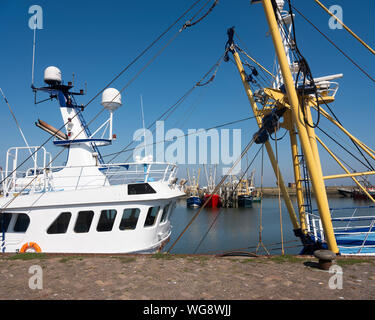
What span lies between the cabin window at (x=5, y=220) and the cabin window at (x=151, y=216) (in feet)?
18.2

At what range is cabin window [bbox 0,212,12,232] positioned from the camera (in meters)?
10.3

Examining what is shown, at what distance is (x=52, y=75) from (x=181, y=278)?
1208 centimetres

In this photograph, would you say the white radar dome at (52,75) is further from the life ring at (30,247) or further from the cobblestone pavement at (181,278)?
the cobblestone pavement at (181,278)

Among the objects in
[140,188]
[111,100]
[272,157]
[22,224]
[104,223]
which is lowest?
[22,224]

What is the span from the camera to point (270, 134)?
11.3 m

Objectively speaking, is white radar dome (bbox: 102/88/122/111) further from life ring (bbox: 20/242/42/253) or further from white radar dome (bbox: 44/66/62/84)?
life ring (bbox: 20/242/42/253)

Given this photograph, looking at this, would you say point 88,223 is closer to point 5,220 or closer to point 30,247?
point 30,247

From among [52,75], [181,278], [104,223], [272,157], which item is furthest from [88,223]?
[272,157]

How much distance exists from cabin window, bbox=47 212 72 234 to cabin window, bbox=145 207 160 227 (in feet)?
9.63

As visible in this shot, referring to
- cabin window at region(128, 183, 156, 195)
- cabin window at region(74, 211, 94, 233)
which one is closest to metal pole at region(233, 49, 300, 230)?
cabin window at region(128, 183, 156, 195)

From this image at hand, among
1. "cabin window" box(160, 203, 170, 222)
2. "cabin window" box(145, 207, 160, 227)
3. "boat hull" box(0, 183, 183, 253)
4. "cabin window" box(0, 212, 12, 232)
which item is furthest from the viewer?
"cabin window" box(160, 203, 170, 222)

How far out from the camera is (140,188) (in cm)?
973
